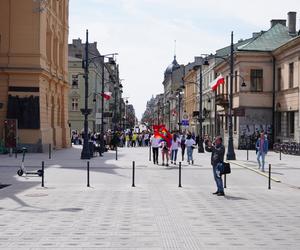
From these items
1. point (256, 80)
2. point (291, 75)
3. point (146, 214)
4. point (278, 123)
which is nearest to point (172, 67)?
point (256, 80)

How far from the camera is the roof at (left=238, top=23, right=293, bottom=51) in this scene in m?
48.5

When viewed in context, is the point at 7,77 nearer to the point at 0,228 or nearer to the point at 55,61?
the point at 55,61

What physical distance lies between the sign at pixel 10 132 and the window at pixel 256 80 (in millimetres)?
22875

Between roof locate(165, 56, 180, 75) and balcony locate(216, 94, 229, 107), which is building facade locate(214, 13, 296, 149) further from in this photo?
roof locate(165, 56, 180, 75)

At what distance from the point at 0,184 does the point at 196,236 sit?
955 centimetres

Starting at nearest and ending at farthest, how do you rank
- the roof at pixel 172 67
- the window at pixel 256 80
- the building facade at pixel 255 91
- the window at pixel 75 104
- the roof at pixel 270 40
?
the building facade at pixel 255 91
the window at pixel 256 80
the roof at pixel 270 40
the window at pixel 75 104
the roof at pixel 172 67

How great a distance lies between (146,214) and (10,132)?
2558 centimetres

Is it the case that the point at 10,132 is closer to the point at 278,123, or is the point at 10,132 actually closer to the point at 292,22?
the point at 278,123

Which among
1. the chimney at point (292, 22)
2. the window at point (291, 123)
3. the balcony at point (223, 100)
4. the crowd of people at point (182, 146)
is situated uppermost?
the chimney at point (292, 22)

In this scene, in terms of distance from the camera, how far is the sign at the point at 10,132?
34719 mm

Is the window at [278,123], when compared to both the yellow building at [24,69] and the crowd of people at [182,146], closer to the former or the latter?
the crowd of people at [182,146]

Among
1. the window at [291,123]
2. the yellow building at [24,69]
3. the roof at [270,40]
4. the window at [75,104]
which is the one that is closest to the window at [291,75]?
the window at [291,123]

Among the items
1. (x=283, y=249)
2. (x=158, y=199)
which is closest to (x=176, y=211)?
(x=158, y=199)

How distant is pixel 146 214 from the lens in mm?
11547
